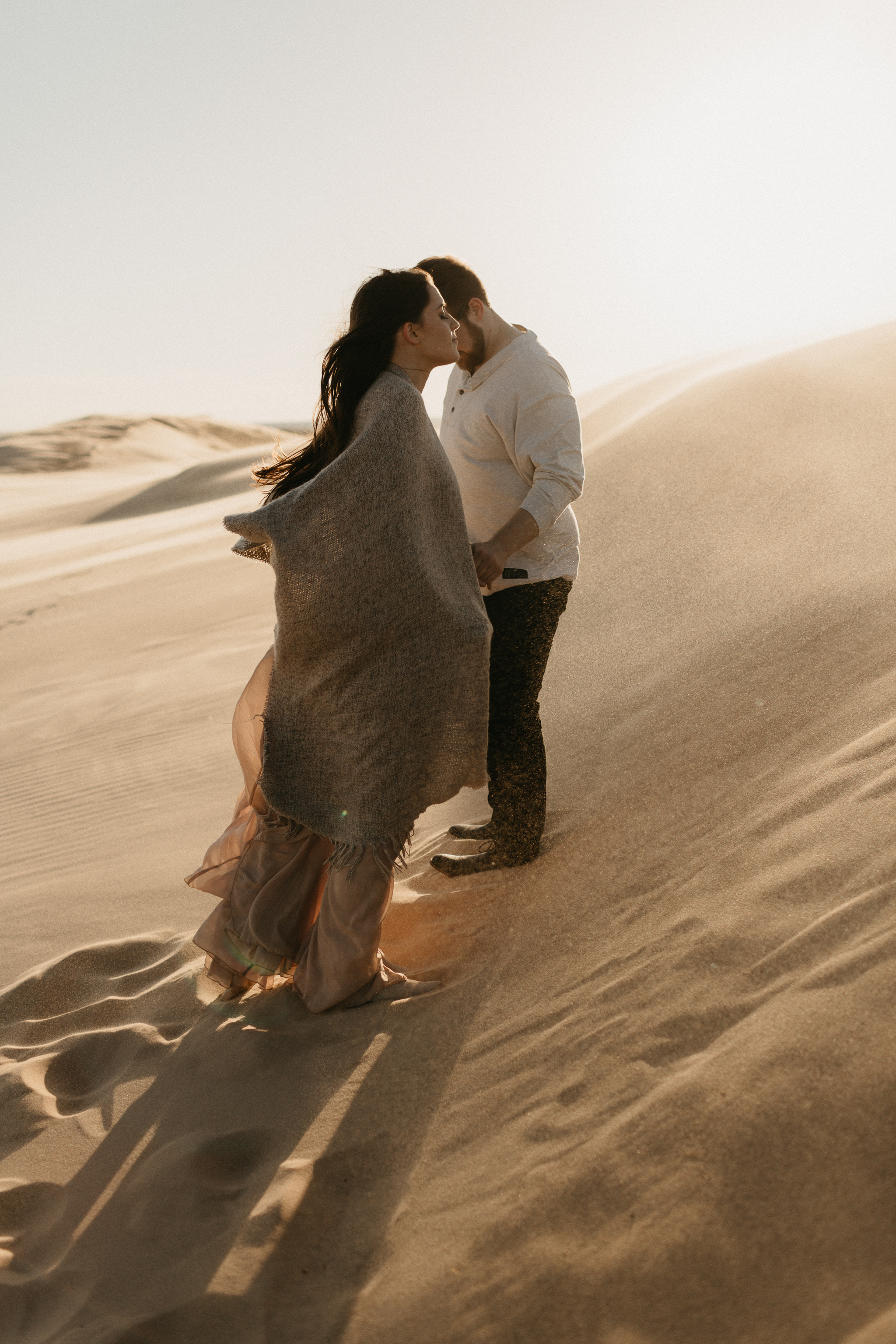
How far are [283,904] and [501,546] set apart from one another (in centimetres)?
124

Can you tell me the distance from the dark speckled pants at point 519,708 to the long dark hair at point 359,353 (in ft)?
2.82

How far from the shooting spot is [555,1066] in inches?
94.3

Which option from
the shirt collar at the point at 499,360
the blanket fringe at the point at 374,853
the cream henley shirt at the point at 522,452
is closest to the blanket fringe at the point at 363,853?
the blanket fringe at the point at 374,853

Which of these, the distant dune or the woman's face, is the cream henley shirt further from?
the distant dune

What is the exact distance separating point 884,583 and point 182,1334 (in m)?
4.03

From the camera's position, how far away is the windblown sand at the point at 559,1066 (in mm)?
1846

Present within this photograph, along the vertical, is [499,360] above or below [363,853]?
above

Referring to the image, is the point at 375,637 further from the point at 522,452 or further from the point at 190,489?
the point at 190,489

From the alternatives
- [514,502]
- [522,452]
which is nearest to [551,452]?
[522,452]

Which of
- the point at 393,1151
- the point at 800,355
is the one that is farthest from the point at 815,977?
the point at 800,355

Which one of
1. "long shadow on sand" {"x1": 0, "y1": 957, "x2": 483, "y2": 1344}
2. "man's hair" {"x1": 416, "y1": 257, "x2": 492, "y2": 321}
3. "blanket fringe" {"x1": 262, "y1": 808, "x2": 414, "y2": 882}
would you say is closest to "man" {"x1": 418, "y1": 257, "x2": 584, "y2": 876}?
"man's hair" {"x1": 416, "y1": 257, "x2": 492, "y2": 321}

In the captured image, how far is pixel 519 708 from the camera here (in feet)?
11.5

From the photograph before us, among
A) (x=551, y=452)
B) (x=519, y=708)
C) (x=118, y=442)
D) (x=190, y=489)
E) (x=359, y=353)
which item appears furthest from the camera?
(x=118, y=442)

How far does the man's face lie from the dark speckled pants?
0.76m
